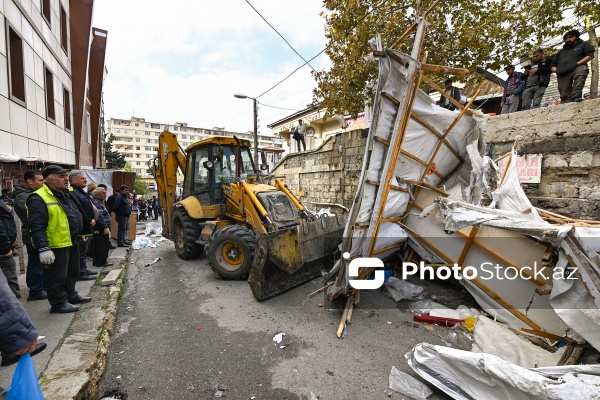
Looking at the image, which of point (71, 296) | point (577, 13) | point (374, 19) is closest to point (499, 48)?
point (577, 13)

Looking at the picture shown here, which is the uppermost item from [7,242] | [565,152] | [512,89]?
[512,89]

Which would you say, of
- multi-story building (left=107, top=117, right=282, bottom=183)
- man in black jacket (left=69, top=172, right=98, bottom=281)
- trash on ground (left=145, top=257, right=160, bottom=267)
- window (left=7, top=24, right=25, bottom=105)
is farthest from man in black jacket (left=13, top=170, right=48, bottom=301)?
multi-story building (left=107, top=117, right=282, bottom=183)

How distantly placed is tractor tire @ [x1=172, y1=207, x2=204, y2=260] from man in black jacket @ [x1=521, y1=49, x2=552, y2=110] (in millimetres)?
A: 7248

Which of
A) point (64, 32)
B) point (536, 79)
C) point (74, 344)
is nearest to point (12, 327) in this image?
point (74, 344)

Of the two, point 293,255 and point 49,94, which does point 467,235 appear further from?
point 49,94

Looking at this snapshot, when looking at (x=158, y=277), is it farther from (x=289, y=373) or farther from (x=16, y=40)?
(x=16, y=40)

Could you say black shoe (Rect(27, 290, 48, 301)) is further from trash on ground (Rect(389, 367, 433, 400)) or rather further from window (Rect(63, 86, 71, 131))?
window (Rect(63, 86, 71, 131))

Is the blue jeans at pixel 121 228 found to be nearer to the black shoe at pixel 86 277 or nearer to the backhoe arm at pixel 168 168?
the backhoe arm at pixel 168 168

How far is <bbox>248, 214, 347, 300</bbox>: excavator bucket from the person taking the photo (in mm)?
3814

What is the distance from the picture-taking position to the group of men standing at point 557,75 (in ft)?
15.3

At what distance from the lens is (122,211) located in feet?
22.6

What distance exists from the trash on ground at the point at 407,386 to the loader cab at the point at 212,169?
14.2 ft

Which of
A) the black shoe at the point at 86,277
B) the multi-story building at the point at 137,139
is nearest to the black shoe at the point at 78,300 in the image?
the black shoe at the point at 86,277

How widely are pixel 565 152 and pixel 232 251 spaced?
5.68 meters
